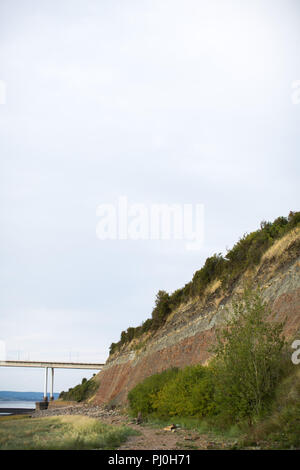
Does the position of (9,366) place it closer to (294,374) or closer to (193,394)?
(193,394)

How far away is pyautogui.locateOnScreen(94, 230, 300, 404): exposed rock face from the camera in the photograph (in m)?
23.9

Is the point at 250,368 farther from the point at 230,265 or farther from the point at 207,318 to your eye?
the point at 230,265

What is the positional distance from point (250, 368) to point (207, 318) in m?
18.2

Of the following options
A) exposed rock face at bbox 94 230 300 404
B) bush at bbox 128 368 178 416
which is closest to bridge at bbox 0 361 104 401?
exposed rock face at bbox 94 230 300 404

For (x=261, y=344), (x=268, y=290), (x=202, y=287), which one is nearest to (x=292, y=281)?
(x=268, y=290)

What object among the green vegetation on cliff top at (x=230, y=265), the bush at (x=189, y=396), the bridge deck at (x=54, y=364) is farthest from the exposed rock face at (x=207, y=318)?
the bridge deck at (x=54, y=364)

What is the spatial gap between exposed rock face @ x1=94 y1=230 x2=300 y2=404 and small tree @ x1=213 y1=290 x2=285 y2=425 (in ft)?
4.62

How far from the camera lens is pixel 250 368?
1739 cm

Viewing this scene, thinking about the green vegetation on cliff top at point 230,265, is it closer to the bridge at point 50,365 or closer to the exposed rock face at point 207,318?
the exposed rock face at point 207,318

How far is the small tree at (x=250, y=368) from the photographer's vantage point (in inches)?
675

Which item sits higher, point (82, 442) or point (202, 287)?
point (202, 287)

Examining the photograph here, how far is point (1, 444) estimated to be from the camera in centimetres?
1393
